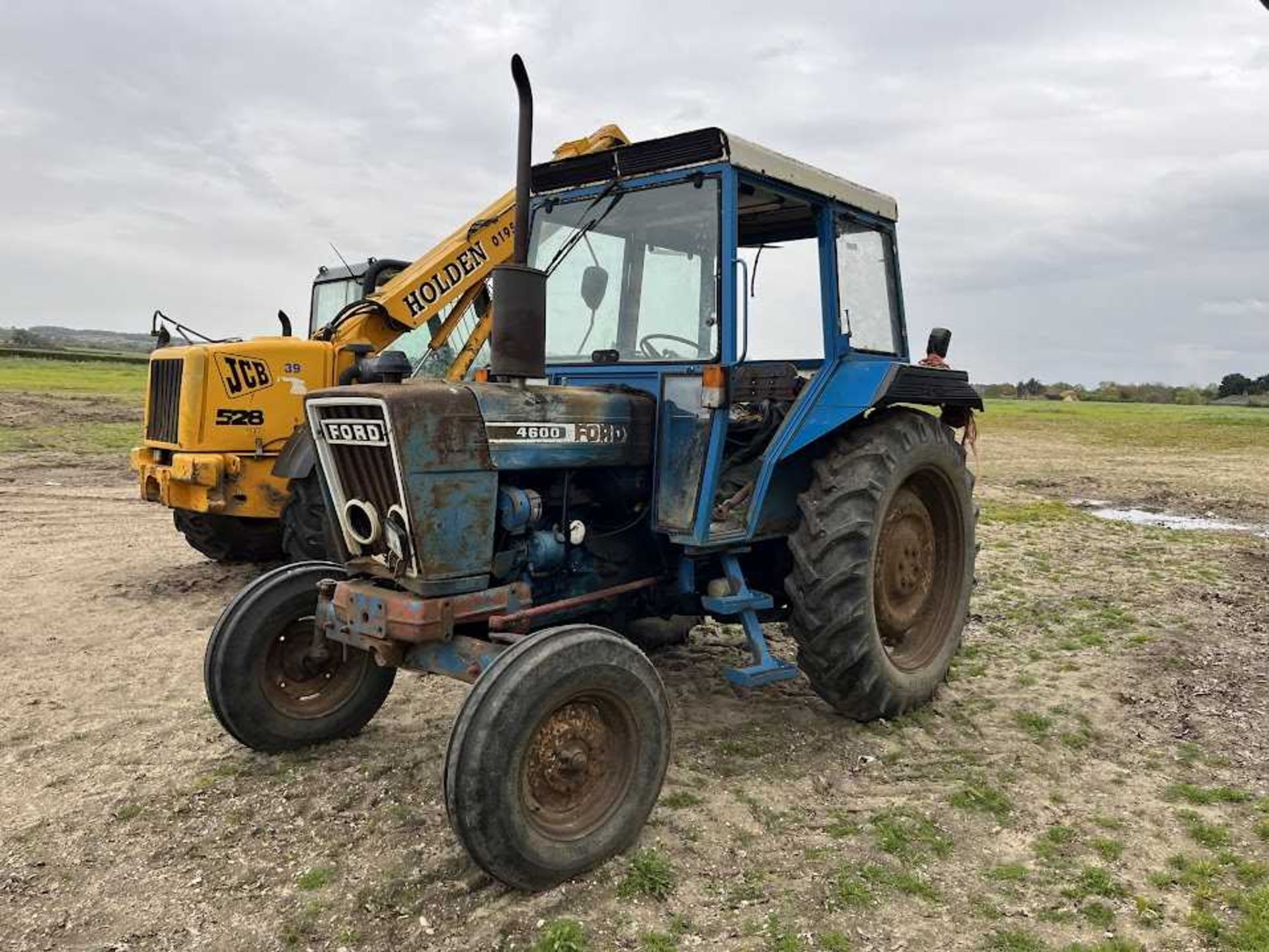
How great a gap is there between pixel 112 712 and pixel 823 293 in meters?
4.04

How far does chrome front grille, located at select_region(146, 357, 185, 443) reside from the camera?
6.99m

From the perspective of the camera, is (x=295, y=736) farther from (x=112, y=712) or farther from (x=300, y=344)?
(x=300, y=344)

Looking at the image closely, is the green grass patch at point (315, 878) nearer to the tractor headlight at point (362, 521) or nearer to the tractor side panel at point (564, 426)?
the tractor headlight at point (362, 521)

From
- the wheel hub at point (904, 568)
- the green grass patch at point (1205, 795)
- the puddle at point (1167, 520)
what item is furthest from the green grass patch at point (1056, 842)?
the puddle at point (1167, 520)

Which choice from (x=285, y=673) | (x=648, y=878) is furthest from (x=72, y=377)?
(x=648, y=878)

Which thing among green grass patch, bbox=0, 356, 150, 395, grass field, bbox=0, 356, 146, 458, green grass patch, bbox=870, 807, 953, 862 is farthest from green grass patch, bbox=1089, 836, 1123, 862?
green grass patch, bbox=0, 356, 150, 395

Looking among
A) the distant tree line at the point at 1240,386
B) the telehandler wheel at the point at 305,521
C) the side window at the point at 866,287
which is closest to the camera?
the side window at the point at 866,287

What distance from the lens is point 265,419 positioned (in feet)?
23.2

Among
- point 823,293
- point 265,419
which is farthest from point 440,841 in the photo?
point 265,419

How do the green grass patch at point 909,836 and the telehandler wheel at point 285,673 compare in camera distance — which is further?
the telehandler wheel at point 285,673

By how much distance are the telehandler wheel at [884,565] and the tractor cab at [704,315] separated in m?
0.21

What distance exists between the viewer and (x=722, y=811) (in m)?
3.68

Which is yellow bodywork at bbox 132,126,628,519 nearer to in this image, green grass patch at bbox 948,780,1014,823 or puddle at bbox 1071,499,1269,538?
green grass patch at bbox 948,780,1014,823

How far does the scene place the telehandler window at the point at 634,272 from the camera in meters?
4.18
